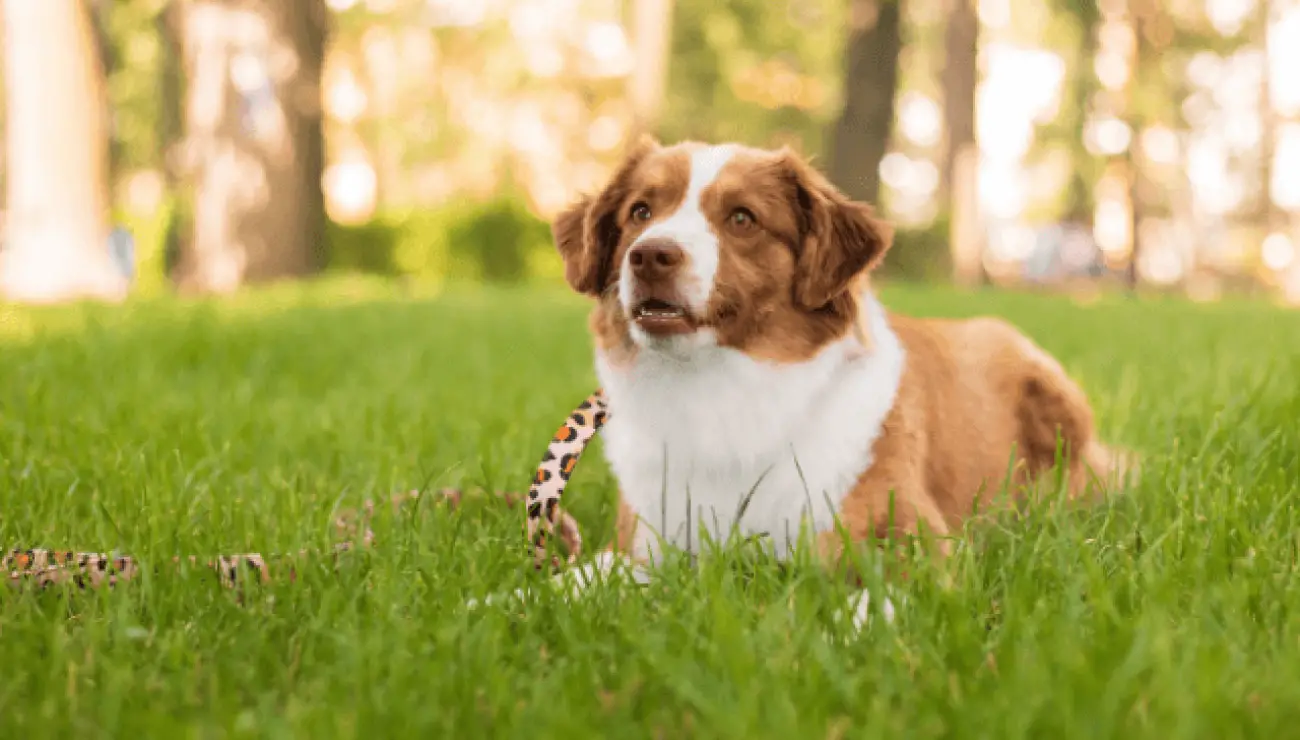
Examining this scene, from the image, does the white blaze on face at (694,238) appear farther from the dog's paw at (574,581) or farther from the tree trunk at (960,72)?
the tree trunk at (960,72)

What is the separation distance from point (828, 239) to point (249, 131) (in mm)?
11888

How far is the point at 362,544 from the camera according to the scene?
304 centimetres

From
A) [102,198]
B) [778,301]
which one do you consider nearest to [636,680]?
[778,301]

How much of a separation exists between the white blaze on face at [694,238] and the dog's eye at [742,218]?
0.31ft

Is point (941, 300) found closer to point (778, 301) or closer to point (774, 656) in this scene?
point (778, 301)

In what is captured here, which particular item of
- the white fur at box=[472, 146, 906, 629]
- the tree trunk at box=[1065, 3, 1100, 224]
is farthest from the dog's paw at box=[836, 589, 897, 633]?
the tree trunk at box=[1065, 3, 1100, 224]

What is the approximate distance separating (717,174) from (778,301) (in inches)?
17.0

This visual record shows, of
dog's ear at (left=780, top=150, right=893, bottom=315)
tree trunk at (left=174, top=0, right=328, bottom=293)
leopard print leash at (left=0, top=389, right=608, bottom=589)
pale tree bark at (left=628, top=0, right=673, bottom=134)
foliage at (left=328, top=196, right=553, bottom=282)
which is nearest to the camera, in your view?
leopard print leash at (left=0, top=389, right=608, bottom=589)

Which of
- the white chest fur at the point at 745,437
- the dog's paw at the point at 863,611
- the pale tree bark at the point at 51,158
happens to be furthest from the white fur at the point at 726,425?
the pale tree bark at the point at 51,158

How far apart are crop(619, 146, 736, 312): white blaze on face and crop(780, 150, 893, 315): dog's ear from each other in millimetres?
265

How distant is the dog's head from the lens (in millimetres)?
3127

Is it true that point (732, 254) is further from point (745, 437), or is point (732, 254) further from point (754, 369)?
point (745, 437)

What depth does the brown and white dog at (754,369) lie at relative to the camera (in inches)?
125

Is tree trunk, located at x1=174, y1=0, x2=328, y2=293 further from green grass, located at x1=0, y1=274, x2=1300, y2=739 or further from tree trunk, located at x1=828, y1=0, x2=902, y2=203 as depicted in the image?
tree trunk, located at x1=828, y1=0, x2=902, y2=203
